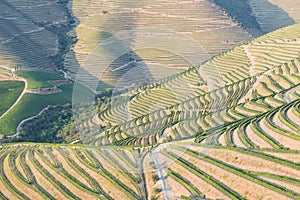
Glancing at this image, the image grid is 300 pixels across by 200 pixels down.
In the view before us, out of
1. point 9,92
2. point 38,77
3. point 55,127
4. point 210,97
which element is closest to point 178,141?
point 210,97

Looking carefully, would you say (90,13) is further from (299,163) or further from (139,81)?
(299,163)

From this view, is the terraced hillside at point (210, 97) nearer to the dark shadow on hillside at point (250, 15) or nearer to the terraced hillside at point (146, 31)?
the terraced hillside at point (146, 31)

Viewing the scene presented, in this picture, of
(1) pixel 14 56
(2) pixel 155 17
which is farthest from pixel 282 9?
(1) pixel 14 56

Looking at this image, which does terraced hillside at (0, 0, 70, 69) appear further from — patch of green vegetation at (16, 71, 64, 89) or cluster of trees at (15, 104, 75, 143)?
cluster of trees at (15, 104, 75, 143)

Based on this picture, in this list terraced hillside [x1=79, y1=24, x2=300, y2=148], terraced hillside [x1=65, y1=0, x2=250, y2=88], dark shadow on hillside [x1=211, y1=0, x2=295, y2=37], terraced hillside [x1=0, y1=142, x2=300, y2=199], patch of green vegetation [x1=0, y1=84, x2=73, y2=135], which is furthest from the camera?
dark shadow on hillside [x1=211, y1=0, x2=295, y2=37]

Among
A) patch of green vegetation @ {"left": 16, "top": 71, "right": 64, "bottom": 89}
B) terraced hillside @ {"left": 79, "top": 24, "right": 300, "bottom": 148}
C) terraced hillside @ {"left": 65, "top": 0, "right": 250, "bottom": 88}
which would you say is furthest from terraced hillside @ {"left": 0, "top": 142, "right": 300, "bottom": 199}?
terraced hillside @ {"left": 65, "top": 0, "right": 250, "bottom": 88}

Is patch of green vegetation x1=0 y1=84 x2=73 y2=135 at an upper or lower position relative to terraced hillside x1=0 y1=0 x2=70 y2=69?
lower

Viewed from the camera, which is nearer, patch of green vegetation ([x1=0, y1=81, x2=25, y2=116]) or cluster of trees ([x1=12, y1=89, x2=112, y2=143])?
cluster of trees ([x1=12, y1=89, x2=112, y2=143])
